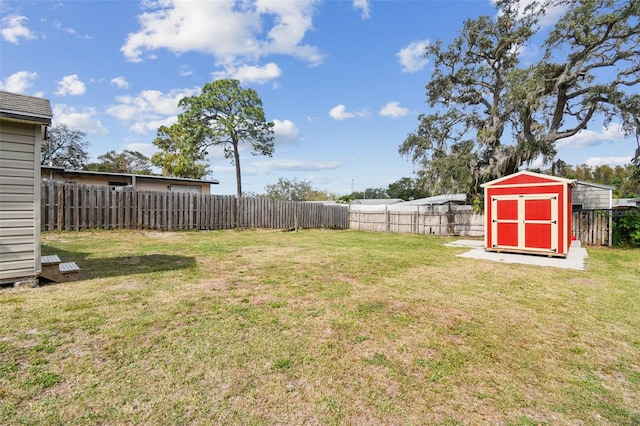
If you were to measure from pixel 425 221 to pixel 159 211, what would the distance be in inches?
485

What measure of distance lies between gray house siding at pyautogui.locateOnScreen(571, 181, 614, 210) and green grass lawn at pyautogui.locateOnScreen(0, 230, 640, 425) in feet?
48.3

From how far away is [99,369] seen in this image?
6.94 feet

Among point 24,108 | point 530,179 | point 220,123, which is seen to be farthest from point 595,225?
point 220,123

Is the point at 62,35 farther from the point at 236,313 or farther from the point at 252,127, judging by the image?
the point at 252,127

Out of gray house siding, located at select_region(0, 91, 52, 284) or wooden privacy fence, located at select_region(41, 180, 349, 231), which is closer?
gray house siding, located at select_region(0, 91, 52, 284)

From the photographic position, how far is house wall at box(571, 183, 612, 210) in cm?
1563

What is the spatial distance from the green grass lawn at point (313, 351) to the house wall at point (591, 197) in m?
14.8

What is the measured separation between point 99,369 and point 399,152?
15815mm

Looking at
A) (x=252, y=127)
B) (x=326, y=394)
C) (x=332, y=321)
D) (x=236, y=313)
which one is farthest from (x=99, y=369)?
(x=252, y=127)

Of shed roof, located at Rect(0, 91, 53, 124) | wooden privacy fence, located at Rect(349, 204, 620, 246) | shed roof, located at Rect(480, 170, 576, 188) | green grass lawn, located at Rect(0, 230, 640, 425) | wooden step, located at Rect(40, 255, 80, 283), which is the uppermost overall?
shed roof, located at Rect(0, 91, 53, 124)

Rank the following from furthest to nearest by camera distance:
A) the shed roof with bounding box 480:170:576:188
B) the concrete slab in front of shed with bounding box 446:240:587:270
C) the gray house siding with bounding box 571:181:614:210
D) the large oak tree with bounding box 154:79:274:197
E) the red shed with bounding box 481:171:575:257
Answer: the large oak tree with bounding box 154:79:274:197 → the gray house siding with bounding box 571:181:614:210 → the shed roof with bounding box 480:170:576:188 → the red shed with bounding box 481:171:575:257 → the concrete slab in front of shed with bounding box 446:240:587:270

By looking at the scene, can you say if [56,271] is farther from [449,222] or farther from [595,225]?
A: [595,225]

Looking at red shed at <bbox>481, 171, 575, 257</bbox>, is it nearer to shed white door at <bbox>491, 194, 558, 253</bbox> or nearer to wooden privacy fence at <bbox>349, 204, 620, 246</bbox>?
shed white door at <bbox>491, 194, 558, 253</bbox>

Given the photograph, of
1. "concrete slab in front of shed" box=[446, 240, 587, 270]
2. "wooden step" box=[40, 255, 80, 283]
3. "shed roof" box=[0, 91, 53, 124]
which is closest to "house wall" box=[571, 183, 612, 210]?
"concrete slab in front of shed" box=[446, 240, 587, 270]
